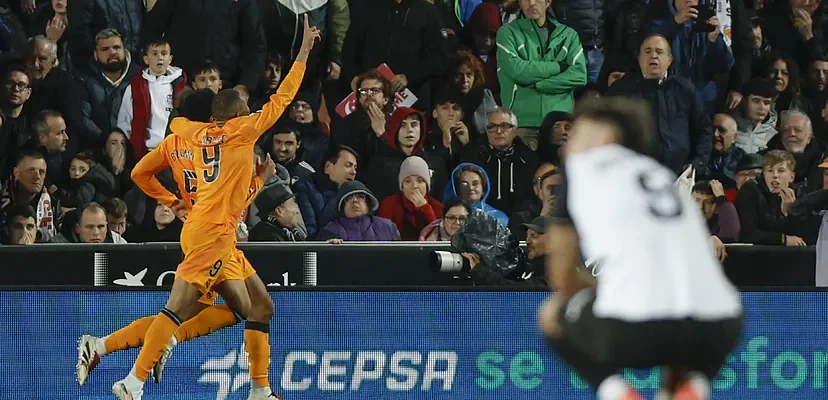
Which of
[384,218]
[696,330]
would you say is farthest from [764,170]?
[696,330]

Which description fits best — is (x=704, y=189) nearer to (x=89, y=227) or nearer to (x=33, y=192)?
(x=89, y=227)

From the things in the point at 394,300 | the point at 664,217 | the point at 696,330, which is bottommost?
the point at 394,300

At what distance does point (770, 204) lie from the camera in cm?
1244

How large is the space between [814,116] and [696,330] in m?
8.91

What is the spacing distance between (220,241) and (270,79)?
159 inches

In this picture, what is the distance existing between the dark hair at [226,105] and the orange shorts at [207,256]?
694 millimetres

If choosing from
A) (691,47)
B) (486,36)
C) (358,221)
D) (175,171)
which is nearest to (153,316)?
(175,171)

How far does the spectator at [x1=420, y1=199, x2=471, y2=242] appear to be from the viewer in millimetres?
11797

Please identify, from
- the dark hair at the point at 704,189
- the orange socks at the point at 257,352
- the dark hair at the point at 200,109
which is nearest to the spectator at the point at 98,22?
the dark hair at the point at 200,109

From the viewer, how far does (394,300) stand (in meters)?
9.30

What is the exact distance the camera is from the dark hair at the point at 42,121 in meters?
12.2

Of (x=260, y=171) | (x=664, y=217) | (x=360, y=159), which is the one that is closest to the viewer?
(x=664, y=217)

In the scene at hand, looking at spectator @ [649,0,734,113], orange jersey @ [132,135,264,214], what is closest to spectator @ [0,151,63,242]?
orange jersey @ [132,135,264,214]

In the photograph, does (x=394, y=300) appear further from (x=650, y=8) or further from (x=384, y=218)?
(x=650, y=8)
